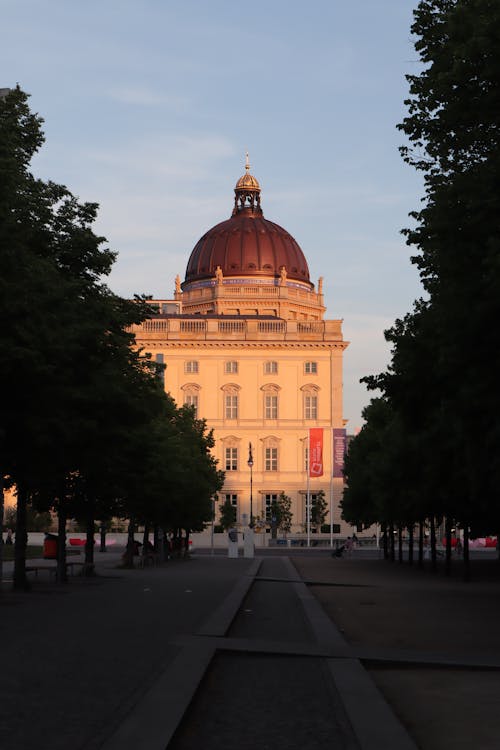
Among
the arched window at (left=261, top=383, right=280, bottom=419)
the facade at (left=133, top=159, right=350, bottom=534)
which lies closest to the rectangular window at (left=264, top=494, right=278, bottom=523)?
the facade at (left=133, top=159, right=350, bottom=534)

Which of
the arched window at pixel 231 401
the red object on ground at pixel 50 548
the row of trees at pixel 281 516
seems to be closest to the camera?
the red object on ground at pixel 50 548

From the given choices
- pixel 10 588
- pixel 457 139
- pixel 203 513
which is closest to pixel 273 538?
pixel 203 513

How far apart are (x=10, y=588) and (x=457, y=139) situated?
1808 cm

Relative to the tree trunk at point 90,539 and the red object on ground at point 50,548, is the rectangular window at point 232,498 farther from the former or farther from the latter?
the tree trunk at point 90,539

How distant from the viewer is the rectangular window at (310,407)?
492 ft

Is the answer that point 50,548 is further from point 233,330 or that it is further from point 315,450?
point 233,330

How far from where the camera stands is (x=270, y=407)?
491 ft

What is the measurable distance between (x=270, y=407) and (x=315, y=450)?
31.6 meters

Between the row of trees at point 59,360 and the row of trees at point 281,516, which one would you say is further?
the row of trees at point 281,516

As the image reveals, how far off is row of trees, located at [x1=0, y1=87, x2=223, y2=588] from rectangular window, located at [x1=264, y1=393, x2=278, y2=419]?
102677 mm

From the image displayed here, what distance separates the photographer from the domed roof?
170 metres

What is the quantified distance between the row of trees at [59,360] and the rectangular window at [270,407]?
102677 mm

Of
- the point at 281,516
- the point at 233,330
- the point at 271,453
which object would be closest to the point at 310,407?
the point at 271,453

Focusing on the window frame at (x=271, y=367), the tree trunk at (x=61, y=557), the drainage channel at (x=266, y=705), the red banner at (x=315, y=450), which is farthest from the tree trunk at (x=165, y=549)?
the window frame at (x=271, y=367)
